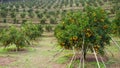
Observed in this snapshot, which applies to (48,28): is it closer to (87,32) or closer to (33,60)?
(33,60)

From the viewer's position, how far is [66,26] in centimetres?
2431

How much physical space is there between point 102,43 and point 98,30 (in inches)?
39.2

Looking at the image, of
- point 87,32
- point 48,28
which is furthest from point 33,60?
point 48,28

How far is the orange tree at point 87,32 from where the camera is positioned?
2295cm

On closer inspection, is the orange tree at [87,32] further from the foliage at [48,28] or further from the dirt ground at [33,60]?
the foliage at [48,28]

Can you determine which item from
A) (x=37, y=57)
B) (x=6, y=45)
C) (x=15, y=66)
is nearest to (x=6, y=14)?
(x=6, y=45)

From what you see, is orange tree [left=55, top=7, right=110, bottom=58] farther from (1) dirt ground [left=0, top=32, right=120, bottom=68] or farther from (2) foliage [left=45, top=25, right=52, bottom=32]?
(2) foliage [left=45, top=25, right=52, bottom=32]

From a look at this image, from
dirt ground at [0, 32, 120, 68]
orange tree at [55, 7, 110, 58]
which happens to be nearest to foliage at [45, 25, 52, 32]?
dirt ground at [0, 32, 120, 68]

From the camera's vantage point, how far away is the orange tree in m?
23.0

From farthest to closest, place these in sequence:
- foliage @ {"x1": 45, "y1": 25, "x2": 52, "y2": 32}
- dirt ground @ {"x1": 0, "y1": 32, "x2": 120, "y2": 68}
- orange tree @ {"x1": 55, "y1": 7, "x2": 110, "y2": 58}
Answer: foliage @ {"x1": 45, "y1": 25, "x2": 52, "y2": 32}, dirt ground @ {"x1": 0, "y1": 32, "x2": 120, "y2": 68}, orange tree @ {"x1": 55, "y1": 7, "x2": 110, "y2": 58}

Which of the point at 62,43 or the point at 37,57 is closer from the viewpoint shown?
the point at 62,43

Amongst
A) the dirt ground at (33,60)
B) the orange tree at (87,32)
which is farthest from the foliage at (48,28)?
the orange tree at (87,32)

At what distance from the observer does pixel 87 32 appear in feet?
75.3

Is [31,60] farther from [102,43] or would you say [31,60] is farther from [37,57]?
[102,43]
